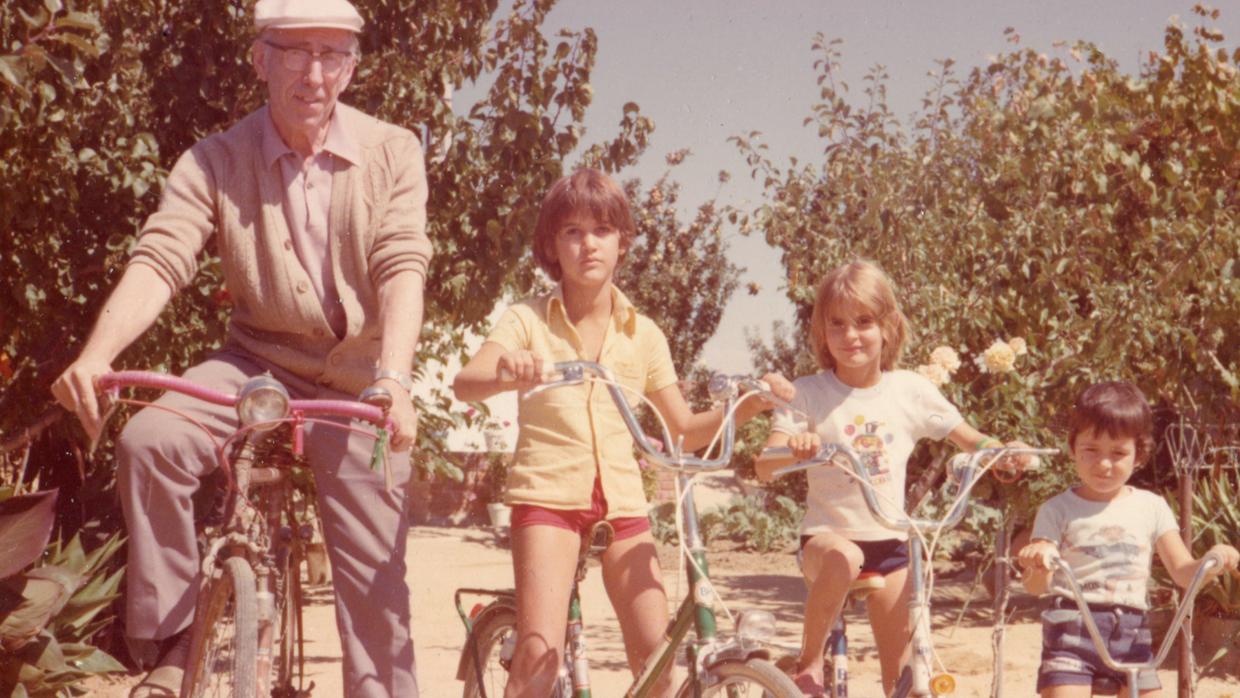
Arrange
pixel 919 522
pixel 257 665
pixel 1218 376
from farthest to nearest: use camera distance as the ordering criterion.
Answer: pixel 1218 376, pixel 919 522, pixel 257 665

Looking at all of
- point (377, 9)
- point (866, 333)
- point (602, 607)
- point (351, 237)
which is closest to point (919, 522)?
point (866, 333)

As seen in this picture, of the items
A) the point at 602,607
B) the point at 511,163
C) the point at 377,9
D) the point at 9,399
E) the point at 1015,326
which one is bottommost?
the point at 602,607

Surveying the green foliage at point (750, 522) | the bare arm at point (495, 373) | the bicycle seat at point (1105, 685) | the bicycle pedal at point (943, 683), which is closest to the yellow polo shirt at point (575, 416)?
the bare arm at point (495, 373)

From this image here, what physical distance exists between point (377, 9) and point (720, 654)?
4392 mm

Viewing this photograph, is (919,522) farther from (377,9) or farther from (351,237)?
(377,9)

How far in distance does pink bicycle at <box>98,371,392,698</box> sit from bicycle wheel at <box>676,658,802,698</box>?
0.84 meters

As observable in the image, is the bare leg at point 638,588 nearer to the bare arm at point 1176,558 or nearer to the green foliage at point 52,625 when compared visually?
the bare arm at point 1176,558

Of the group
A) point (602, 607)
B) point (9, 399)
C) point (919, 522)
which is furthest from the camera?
point (602, 607)

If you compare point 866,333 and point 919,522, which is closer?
point 919,522

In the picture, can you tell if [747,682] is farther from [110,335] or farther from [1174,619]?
[110,335]

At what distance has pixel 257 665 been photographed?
3.03m

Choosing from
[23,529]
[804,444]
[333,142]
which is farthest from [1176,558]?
[23,529]

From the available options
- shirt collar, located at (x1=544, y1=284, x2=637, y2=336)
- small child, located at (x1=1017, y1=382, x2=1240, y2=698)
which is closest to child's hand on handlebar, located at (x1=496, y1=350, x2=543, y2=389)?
shirt collar, located at (x1=544, y1=284, x2=637, y2=336)

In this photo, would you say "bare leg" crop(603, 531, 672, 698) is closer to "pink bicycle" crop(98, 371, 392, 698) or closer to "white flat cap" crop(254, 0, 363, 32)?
"pink bicycle" crop(98, 371, 392, 698)
